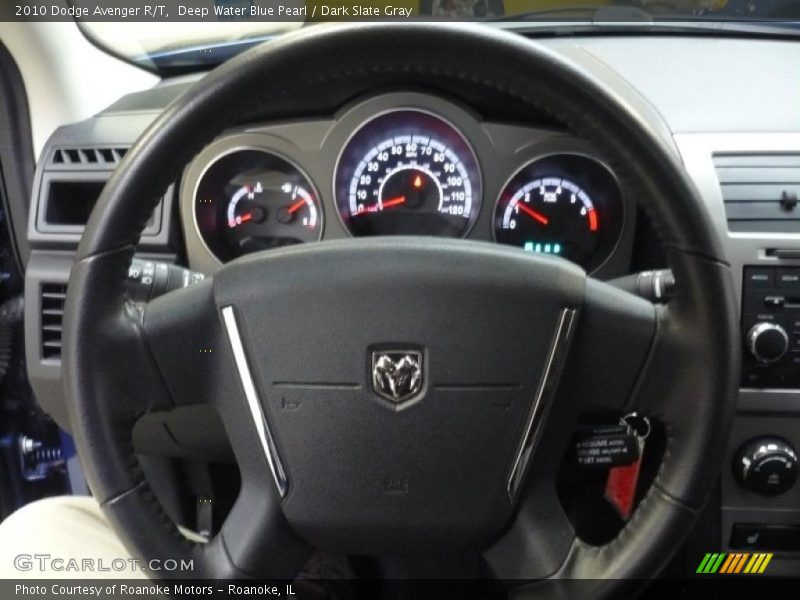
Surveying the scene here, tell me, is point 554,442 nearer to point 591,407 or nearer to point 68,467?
point 591,407

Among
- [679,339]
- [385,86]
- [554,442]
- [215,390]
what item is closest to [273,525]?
[215,390]

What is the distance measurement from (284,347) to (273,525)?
219 mm

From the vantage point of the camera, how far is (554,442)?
1.07m

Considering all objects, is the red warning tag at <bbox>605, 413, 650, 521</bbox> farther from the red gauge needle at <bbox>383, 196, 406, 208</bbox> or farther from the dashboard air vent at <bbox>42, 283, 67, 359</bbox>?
the dashboard air vent at <bbox>42, 283, 67, 359</bbox>

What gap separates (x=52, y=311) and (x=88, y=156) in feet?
0.85

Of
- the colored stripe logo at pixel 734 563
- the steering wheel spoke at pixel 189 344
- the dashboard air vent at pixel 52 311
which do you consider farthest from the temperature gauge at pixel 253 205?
the colored stripe logo at pixel 734 563

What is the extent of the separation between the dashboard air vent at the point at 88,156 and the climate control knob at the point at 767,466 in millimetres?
1064

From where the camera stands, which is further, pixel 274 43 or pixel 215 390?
pixel 215 390

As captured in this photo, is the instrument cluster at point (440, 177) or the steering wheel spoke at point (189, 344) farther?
the instrument cluster at point (440, 177)

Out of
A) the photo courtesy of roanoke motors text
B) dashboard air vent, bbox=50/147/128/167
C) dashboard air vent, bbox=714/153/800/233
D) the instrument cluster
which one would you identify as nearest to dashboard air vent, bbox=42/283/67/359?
the photo courtesy of roanoke motors text

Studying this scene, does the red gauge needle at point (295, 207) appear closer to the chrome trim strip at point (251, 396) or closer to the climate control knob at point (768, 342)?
the chrome trim strip at point (251, 396)

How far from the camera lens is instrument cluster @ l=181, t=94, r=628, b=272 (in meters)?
1.41

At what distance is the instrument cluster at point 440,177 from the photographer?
1407 mm

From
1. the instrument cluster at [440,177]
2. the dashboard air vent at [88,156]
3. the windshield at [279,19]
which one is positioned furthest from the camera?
the windshield at [279,19]
